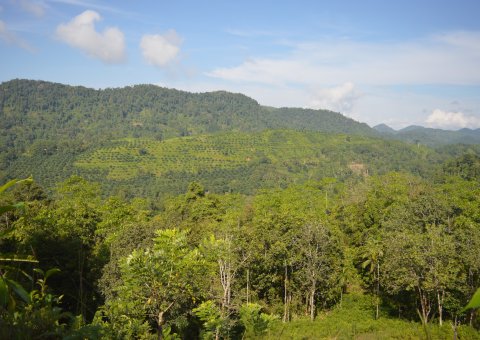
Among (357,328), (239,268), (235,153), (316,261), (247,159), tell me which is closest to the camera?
(357,328)

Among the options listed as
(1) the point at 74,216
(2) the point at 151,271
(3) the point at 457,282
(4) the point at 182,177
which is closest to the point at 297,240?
(3) the point at 457,282

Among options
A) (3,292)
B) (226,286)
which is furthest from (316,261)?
(3,292)

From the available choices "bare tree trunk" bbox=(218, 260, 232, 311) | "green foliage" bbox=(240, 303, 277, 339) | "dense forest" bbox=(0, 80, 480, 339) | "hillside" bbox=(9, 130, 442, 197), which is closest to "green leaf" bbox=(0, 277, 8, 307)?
"dense forest" bbox=(0, 80, 480, 339)

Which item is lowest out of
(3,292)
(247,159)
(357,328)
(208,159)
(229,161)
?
(357,328)

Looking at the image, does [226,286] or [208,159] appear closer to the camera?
[226,286]

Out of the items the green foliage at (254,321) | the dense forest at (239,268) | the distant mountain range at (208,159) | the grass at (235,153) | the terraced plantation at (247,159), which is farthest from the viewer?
the grass at (235,153)

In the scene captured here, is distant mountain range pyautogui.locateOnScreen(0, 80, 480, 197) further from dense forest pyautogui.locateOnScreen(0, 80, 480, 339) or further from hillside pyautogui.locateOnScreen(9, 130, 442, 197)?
dense forest pyautogui.locateOnScreen(0, 80, 480, 339)

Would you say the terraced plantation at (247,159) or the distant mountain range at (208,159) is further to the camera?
the terraced plantation at (247,159)

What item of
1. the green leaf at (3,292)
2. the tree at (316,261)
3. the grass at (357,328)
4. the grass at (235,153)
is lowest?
the grass at (357,328)

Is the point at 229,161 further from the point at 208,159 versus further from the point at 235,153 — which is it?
the point at 235,153

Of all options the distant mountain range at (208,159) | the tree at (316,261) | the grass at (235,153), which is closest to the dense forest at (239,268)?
the tree at (316,261)

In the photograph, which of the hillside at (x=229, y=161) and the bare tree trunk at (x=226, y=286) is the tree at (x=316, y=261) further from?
the hillside at (x=229, y=161)

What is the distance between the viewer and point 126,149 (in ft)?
470

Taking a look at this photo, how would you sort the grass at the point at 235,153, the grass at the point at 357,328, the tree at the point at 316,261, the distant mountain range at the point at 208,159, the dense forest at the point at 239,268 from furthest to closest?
the grass at the point at 235,153, the distant mountain range at the point at 208,159, the tree at the point at 316,261, the grass at the point at 357,328, the dense forest at the point at 239,268
